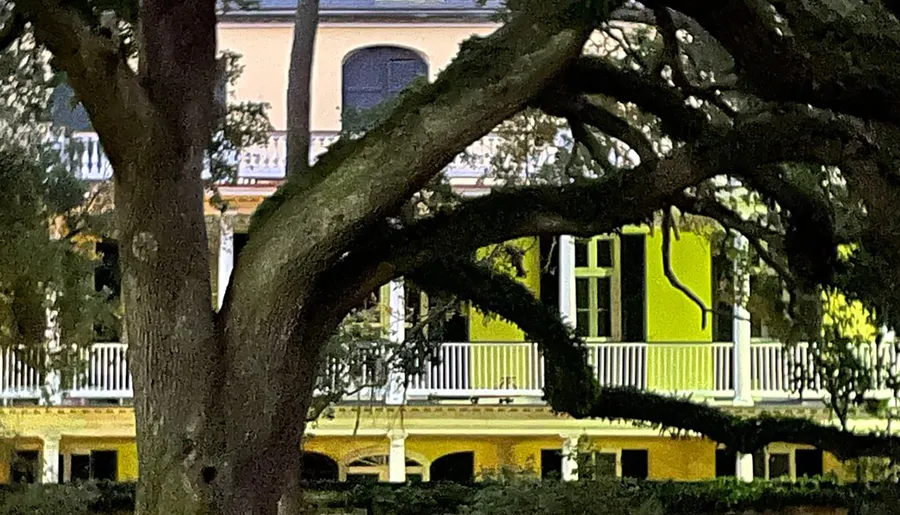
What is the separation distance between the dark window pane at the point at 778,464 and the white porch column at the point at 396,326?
5.97m

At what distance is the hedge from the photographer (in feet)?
30.3

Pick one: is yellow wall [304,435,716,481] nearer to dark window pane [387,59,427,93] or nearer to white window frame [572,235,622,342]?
white window frame [572,235,622,342]

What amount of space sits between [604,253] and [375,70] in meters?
4.59

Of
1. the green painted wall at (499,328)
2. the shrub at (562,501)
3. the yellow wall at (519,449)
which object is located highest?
the green painted wall at (499,328)

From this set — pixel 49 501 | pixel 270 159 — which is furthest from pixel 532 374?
pixel 49 501

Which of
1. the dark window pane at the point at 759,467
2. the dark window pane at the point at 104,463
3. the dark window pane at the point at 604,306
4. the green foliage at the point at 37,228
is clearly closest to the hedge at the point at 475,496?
the green foliage at the point at 37,228

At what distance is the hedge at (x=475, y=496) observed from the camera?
30.3 ft

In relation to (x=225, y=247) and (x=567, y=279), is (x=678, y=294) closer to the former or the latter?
(x=567, y=279)

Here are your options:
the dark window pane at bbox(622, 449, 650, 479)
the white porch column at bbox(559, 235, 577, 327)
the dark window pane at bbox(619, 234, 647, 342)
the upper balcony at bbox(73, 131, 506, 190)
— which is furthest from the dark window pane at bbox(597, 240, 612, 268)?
the upper balcony at bbox(73, 131, 506, 190)

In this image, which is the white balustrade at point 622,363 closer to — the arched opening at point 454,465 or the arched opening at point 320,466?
the arched opening at point 454,465

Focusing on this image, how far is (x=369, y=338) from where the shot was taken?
1198 centimetres

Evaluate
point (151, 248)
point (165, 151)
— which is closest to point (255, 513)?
point (151, 248)

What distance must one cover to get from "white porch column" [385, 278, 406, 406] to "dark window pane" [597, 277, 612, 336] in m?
3.49

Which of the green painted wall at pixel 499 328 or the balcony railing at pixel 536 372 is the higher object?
the green painted wall at pixel 499 328
